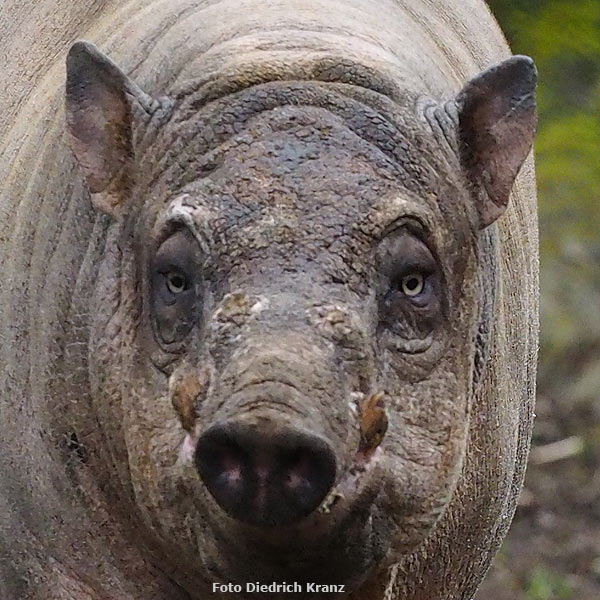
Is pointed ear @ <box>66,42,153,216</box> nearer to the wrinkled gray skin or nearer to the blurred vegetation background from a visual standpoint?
the wrinkled gray skin

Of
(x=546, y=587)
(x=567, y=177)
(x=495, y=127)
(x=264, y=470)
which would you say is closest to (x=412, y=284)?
(x=495, y=127)

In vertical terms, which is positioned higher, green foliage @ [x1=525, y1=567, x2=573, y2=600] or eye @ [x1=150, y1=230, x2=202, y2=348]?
eye @ [x1=150, y1=230, x2=202, y2=348]

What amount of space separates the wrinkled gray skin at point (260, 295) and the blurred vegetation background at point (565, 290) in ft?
12.8

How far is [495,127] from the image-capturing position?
4.15m

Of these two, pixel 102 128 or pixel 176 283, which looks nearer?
pixel 176 283

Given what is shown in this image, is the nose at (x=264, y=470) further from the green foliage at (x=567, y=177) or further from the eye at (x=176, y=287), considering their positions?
the green foliage at (x=567, y=177)

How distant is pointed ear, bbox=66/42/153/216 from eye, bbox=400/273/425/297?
0.65m

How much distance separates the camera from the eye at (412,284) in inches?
154

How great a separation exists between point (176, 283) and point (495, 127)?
0.77 meters

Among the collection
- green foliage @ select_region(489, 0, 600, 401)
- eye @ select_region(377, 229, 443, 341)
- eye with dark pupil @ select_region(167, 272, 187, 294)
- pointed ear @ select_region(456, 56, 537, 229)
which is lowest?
green foliage @ select_region(489, 0, 600, 401)

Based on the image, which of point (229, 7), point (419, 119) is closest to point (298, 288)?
point (419, 119)

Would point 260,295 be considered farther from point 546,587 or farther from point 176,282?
point 546,587

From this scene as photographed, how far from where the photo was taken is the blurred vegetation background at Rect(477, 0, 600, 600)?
28.9 feet

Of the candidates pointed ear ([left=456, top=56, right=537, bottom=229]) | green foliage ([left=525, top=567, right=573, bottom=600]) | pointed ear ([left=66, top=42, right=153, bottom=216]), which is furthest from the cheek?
green foliage ([left=525, top=567, right=573, bottom=600])
